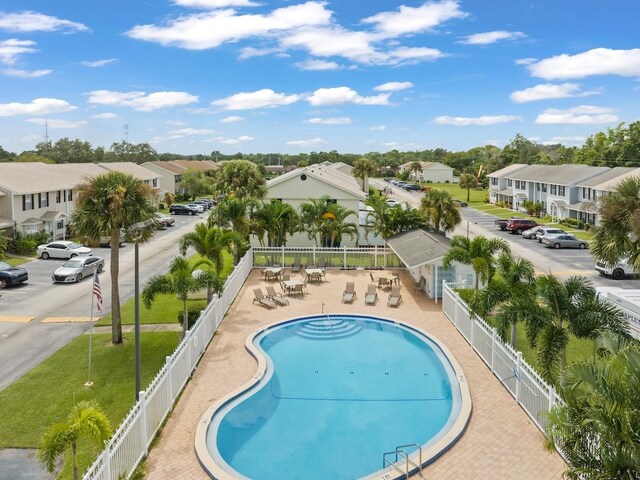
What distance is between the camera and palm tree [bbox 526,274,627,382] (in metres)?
13.6

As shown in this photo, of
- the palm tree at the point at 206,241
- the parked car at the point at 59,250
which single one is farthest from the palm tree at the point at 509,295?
the parked car at the point at 59,250

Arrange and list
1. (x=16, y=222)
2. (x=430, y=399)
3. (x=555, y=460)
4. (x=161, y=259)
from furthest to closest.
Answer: (x=16, y=222) → (x=161, y=259) → (x=430, y=399) → (x=555, y=460)

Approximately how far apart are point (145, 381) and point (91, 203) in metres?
7.09

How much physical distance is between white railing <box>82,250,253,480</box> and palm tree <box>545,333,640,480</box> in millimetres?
8007

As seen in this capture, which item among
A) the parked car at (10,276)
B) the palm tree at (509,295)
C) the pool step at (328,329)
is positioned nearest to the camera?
the palm tree at (509,295)

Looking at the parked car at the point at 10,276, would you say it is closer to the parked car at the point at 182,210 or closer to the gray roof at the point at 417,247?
the gray roof at the point at 417,247

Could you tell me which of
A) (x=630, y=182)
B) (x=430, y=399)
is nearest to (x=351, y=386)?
(x=430, y=399)

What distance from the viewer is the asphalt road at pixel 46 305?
19844mm

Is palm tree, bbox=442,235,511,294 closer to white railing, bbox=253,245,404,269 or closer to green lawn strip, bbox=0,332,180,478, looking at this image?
green lawn strip, bbox=0,332,180,478

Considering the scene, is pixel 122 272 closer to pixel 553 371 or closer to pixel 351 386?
pixel 351 386

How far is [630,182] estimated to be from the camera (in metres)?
15.8

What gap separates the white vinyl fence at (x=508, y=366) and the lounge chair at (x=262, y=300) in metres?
8.68

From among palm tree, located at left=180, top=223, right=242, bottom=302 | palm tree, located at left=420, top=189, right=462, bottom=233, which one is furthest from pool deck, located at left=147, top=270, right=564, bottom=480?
palm tree, located at left=420, top=189, right=462, bottom=233

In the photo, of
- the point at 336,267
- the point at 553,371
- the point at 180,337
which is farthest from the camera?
the point at 336,267
